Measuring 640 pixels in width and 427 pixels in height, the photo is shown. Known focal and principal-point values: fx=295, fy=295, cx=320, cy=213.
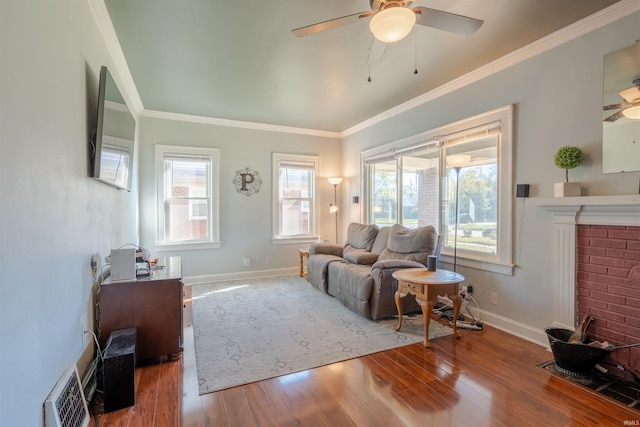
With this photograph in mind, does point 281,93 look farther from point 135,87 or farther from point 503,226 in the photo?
point 503,226

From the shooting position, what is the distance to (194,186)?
4824 mm

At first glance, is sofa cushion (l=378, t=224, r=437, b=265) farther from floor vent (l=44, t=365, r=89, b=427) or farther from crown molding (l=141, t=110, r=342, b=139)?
floor vent (l=44, t=365, r=89, b=427)

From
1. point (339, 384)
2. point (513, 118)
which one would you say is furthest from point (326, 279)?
point (513, 118)

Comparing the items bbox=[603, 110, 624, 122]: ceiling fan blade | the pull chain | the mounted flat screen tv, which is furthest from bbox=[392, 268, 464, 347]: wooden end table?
the mounted flat screen tv

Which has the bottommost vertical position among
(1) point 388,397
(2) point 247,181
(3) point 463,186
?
(1) point 388,397

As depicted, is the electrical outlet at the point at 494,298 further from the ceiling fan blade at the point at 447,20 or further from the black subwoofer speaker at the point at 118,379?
the black subwoofer speaker at the point at 118,379

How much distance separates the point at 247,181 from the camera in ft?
16.9

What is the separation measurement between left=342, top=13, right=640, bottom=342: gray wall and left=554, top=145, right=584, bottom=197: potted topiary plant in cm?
8

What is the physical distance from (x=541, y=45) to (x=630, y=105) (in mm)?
920

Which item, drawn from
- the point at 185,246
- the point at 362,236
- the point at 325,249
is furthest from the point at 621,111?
the point at 185,246

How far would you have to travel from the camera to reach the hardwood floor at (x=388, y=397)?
172 centimetres

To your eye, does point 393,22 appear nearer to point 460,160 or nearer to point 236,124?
point 460,160

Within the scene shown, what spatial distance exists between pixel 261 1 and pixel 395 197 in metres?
3.24

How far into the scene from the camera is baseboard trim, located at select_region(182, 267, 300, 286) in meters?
4.76
